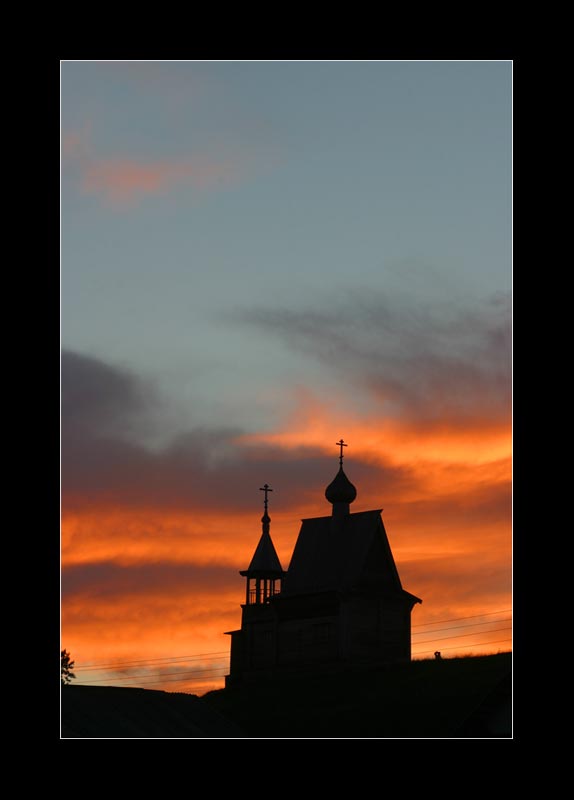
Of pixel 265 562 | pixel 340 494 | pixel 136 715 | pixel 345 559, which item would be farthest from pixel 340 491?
pixel 136 715

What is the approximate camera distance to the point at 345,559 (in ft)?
241

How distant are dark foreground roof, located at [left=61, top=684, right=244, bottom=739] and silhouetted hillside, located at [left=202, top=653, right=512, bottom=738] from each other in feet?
29.7

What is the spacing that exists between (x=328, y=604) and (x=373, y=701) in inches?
536

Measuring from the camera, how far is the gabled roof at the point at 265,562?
76562 millimetres

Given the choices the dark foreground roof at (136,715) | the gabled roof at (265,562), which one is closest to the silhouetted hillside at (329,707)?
the dark foreground roof at (136,715)

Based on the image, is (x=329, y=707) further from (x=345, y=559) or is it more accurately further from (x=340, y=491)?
(x=340, y=491)

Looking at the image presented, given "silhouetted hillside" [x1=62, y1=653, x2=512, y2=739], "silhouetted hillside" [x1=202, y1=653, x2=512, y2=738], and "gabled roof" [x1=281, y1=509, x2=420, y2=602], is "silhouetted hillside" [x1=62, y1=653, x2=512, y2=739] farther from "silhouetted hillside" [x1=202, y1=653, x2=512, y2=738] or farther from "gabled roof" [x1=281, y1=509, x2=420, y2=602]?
"gabled roof" [x1=281, y1=509, x2=420, y2=602]

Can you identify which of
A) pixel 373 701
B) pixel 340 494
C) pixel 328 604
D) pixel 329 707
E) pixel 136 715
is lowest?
pixel 329 707

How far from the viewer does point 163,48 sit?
19.0 meters

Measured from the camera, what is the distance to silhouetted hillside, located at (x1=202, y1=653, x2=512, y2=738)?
52656mm

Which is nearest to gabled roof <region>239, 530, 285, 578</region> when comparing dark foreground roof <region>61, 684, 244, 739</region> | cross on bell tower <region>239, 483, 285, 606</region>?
cross on bell tower <region>239, 483, 285, 606</region>

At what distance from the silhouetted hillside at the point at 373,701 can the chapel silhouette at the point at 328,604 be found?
1.94 m

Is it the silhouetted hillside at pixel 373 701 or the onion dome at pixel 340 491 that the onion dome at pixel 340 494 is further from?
the silhouetted hillside at pixel 373 701
